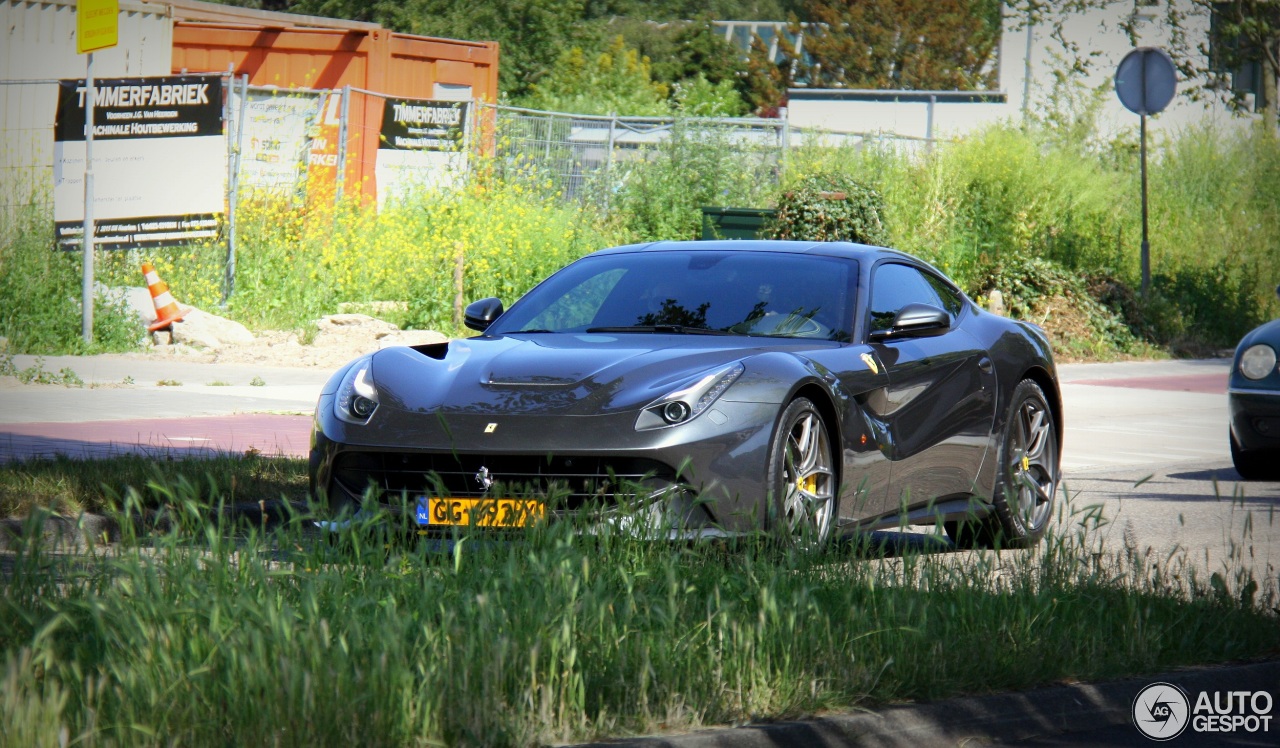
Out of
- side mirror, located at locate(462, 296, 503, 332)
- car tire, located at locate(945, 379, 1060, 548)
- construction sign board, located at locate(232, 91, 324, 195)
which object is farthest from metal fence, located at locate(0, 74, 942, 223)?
car tire, located at locate(945, 379, 1060, 548)

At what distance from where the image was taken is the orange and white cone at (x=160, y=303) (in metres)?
16.2

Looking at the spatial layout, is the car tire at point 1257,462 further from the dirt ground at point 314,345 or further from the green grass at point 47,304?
the green grass at point 47,304

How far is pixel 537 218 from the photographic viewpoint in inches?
787

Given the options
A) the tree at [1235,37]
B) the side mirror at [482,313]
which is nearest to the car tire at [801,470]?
the side mirror at [482,313]

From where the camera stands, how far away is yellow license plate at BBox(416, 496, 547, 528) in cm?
520

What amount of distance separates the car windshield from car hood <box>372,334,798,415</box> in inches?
9.8

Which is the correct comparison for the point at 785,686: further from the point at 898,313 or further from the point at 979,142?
the point at 979,142

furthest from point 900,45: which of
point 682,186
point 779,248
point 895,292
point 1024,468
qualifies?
point 779,248

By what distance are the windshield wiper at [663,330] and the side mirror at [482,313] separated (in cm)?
60

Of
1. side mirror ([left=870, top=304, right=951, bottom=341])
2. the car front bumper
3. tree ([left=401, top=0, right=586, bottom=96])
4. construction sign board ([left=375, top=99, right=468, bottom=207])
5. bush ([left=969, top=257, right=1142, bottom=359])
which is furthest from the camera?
tree ([left=401, top=0, right=586, bottom=96])

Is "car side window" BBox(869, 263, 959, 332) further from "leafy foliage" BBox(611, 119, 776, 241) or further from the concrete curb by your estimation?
"leafy foliage" BBox(611, 119, 776, 241)

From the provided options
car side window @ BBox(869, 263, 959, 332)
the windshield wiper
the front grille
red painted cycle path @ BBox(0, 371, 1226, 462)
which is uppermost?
car side window @ BBox(869, 263, 959, 332)

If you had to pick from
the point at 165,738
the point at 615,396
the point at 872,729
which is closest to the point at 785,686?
the point at 872,729

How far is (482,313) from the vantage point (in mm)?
7621
